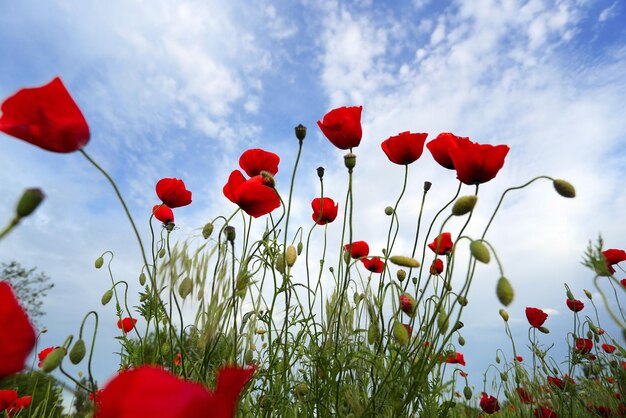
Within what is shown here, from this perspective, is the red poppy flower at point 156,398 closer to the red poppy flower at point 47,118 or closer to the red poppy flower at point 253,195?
the red poppy flower at point 47,118

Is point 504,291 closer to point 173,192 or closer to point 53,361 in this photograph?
point 53,361

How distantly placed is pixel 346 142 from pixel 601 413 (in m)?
2.25

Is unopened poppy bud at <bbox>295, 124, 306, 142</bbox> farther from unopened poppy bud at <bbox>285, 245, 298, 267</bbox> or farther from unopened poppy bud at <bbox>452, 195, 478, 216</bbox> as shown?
unopened poppy bud at <bbox>452, 195, 478, 216</bbox>

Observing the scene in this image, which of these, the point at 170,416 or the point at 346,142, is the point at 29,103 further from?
the point at 346,142

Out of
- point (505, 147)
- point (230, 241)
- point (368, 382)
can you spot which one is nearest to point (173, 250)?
point (230, 241)

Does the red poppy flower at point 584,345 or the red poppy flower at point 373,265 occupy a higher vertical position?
the red poppy flower at point 373,265

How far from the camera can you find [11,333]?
1.62ft

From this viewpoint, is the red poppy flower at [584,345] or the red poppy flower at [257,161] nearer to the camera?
the red poppy flower at [257,161]

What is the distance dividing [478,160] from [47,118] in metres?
1.23

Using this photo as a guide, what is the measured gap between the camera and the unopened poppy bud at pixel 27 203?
70 centimetres

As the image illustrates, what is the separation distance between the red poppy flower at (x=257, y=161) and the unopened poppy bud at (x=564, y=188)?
120cm

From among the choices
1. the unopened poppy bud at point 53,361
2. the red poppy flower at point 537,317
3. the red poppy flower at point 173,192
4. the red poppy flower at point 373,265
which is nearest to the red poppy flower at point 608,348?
the red poppy flower at point 537,317

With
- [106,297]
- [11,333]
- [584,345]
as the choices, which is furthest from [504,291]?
[584,345]

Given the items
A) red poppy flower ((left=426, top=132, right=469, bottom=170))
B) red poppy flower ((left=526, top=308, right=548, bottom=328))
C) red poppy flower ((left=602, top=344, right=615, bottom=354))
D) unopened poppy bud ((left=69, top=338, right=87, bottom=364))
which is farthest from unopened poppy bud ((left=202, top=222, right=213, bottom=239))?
red poppy flower ((left=602, top=344, right=615, bottom=354))
